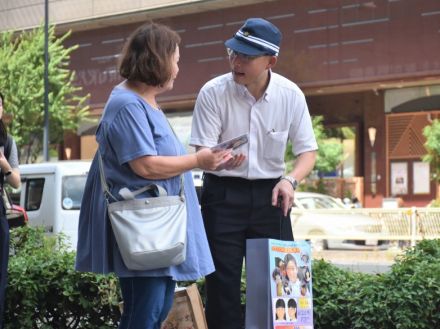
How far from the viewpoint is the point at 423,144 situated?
2853 centimetres

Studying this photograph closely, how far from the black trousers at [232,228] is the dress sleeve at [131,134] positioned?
86 cm

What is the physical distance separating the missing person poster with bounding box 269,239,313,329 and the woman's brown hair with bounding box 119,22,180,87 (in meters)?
0.92

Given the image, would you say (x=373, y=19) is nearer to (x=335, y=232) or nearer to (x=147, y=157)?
(x=335, y=232)

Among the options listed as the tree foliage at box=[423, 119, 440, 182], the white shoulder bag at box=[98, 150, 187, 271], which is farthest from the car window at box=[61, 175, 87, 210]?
the tree foliage at box=[423, 119, 440, 182]

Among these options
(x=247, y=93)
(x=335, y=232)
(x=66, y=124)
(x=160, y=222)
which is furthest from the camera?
(x=66, y=124)

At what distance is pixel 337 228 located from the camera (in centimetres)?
1923

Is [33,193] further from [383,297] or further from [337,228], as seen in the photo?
[383,297]

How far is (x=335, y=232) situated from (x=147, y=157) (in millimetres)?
16460

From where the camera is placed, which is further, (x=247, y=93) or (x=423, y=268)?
(x=423, y=268)

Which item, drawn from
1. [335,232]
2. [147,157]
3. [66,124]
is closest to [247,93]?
[147,157]

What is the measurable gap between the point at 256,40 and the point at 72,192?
10.5 meters

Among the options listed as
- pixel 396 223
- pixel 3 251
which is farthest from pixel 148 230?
pixel 396 223

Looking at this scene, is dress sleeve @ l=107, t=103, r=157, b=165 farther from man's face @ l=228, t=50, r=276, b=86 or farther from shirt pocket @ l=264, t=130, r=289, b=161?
shirt pocket @ l=264, t=130, r=289, b=161

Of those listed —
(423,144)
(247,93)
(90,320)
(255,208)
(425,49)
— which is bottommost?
(90,320)
